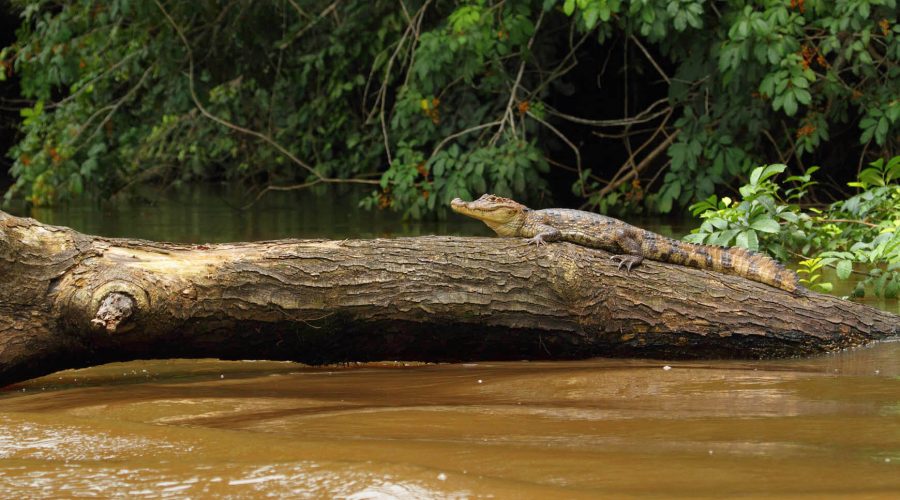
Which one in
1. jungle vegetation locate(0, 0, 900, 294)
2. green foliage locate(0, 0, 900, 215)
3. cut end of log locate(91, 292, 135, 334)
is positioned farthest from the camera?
green foliage locate(0, 0, 900, 215)

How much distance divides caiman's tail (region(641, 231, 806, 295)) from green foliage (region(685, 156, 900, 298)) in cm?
64

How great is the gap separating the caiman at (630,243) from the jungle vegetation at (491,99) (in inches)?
45.1

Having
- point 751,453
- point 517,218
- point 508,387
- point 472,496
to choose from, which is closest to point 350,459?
point 472,496

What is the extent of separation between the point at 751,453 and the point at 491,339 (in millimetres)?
2114

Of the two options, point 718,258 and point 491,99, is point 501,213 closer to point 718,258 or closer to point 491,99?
point 718,258

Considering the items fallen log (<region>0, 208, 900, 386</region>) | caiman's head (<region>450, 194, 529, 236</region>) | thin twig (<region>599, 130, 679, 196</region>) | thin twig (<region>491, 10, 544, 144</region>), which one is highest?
thin twig (<region>491, 10, 544, 144</region>)

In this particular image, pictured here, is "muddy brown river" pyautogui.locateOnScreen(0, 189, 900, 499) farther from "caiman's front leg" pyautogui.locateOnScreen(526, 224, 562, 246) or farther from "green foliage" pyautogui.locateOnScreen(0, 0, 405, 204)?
"green foliage" pyautogui.locateOnScreen(0, 0, 405, 204)

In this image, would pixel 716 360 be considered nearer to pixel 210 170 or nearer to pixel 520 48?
pixel 520 48

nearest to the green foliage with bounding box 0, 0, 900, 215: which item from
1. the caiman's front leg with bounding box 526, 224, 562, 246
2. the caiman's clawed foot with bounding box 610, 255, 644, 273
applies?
the caiman's front leg with bounding box 526, 224, 562, 246

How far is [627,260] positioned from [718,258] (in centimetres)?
81

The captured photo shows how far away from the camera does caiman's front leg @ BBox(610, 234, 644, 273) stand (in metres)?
5.69

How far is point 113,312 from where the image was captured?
4.60 m

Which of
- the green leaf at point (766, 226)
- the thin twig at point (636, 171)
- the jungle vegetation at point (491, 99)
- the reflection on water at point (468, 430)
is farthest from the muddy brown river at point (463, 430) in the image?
the thin twig at point (636, 171)

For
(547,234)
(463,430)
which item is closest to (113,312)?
(463,430)
